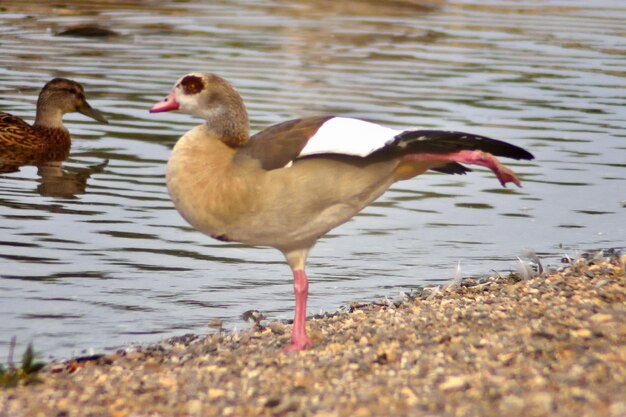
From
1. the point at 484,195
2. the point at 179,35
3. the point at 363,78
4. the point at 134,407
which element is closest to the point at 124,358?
the point at 134,407

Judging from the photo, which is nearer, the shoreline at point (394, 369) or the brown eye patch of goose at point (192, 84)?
the shoreline at point (394, 369)

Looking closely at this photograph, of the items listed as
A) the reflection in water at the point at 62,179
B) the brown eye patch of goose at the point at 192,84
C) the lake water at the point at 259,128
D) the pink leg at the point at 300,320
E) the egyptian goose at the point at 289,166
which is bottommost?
the reflection in water at the point at 62,179

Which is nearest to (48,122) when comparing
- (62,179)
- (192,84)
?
(62,179)

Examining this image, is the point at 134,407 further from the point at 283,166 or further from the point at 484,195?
Answer: the point at 484,195

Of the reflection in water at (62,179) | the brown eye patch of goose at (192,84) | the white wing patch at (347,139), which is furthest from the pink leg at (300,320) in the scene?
the reflection in water at (62,179)

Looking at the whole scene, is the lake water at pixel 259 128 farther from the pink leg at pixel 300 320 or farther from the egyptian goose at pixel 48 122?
the pink leg at pixel 300 320

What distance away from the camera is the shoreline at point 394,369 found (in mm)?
5750

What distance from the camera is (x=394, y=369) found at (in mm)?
6449

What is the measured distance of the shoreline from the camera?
5.75m

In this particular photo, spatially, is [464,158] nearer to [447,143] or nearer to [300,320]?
[447,143]

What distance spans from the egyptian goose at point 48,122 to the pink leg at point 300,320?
28.1 ft

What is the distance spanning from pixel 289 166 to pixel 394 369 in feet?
4.46

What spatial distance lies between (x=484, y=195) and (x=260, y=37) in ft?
53.0

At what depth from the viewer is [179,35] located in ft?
94.1
